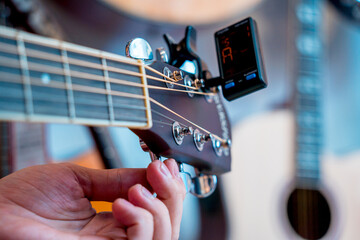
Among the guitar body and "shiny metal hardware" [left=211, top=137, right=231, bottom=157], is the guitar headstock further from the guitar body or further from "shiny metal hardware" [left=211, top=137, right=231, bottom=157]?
the guitar body

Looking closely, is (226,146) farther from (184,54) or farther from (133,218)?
(133,218)

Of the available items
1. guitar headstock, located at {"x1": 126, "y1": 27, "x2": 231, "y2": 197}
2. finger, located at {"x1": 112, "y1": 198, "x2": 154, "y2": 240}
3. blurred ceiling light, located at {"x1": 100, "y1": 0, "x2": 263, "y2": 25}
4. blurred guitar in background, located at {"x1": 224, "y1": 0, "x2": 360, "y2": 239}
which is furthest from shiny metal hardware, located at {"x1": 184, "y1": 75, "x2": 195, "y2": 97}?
blurred guitar in background, located at {"x1": 224, "y1": 0, "x2": 360, "y2": 239}

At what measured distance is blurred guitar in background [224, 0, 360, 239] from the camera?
1.50 meters

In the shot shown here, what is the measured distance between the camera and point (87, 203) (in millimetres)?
499

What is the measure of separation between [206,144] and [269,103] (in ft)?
3.66

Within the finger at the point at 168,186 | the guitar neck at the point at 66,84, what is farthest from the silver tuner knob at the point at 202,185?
the guitar neck at the point at 66,84

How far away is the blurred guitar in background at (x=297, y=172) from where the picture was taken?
150 cm

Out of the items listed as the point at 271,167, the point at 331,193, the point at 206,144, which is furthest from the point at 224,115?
the point at 331,193

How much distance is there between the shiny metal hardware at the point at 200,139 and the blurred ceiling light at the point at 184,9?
3.28 ft

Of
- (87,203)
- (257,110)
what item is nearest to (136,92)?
(87,203)

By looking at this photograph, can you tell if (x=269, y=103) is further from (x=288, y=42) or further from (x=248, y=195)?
(x=248, y=195)

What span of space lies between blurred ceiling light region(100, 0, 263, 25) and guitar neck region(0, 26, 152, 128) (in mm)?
1058

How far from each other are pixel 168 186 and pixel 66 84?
8.0 inches

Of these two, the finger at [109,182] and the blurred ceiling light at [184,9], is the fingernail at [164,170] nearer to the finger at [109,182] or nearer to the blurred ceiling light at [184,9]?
the finger at [109,182]
